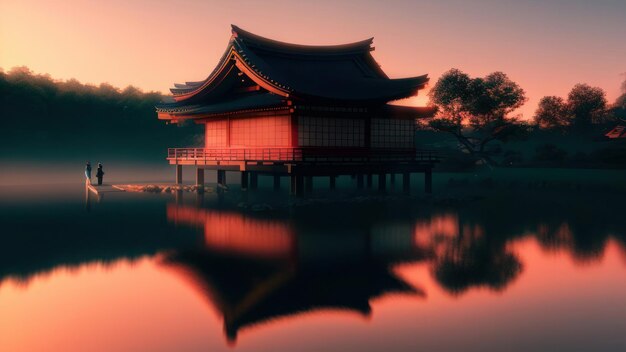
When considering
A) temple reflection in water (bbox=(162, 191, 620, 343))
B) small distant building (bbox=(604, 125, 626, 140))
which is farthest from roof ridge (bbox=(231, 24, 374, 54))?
small distant building (bbox=(604, 125, 626, 140))

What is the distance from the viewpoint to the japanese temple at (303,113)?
30797 mm

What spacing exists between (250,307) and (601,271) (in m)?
10.4

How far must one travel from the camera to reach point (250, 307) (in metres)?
10.6

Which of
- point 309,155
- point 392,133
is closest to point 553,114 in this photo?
point 392,133

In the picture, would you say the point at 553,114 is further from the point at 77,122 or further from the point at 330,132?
the point at 77,122

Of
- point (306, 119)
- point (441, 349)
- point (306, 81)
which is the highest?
point (306, 81)

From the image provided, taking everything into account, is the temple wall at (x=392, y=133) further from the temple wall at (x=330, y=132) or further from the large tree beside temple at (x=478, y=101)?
the large tree beside temple at (x=478, y=101)

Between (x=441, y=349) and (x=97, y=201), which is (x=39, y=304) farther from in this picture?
(x=97, y=201)

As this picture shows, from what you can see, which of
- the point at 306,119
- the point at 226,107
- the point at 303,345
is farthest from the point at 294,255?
the point at 226,107

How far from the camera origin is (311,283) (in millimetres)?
12492

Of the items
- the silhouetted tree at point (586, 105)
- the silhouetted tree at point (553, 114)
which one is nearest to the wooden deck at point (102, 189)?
the silhouetted tree at point (553, 114)

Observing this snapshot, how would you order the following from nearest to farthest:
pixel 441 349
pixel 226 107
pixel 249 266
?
pixel 441 349 → pixel 249 266 → pixel 226 107

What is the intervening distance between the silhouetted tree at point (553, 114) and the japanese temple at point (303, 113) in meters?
42.5

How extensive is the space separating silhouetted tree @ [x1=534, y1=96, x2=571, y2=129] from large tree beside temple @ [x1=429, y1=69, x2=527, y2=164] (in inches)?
931
